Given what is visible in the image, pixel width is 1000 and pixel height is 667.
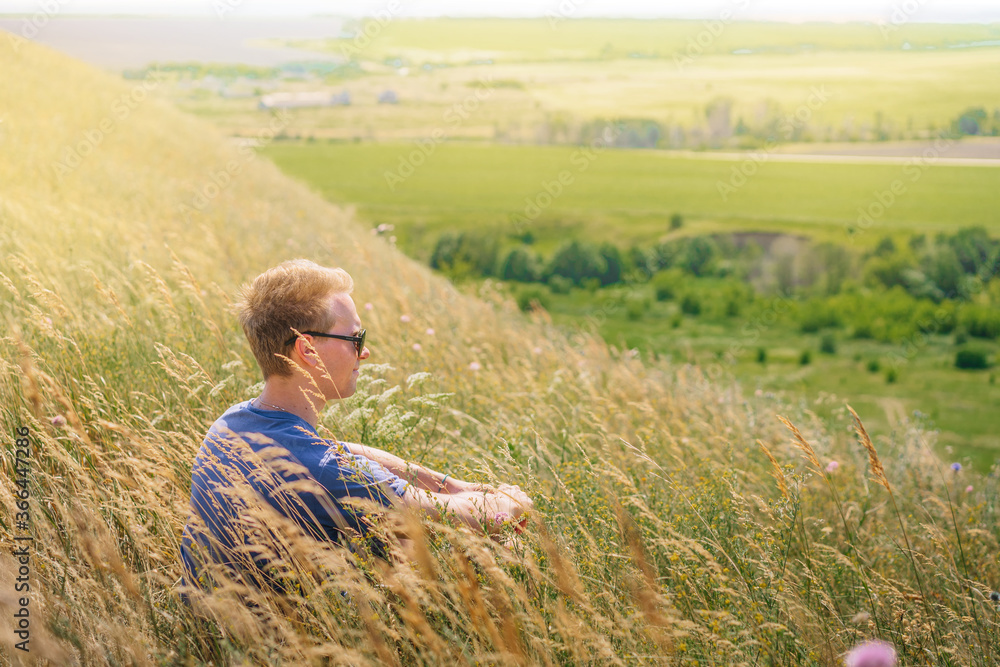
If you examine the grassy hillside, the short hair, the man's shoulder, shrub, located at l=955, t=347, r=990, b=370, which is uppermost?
the short hair

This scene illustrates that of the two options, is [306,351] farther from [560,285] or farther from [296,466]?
[560,285]

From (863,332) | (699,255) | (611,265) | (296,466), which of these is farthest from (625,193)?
(296,466)

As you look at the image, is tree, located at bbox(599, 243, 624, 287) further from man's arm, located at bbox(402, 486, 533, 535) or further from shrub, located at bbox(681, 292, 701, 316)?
man's arm, located at bbox(402, 486, 533, 535)

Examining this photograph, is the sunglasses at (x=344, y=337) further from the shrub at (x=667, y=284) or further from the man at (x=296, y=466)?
the shrub at (x=667, y=284)

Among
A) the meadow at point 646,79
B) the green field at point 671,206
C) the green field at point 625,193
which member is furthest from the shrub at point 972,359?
the meadow at point 646,79

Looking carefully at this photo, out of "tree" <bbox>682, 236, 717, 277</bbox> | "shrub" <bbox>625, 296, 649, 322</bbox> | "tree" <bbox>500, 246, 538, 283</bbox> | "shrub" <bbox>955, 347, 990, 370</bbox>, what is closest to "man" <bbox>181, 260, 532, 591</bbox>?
"shrub" <bbox>625, 296, 649, 322</bbox>

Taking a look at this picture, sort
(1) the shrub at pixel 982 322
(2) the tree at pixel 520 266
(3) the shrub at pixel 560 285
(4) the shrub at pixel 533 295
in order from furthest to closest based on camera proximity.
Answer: (2) the tree at pixel 520 266 → (3) the shrub at pixel 560 285 → (1) the shrub at pixel 982 322 → (4) the shrub at pixel 533 295

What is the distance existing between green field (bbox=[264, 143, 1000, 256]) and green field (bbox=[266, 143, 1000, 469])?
19 cm

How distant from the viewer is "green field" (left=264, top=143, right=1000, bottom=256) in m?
60.7

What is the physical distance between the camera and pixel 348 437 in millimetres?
3268

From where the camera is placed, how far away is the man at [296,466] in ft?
6.86

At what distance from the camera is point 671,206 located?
69000 millimetres

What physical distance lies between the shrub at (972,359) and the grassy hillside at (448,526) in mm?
27178

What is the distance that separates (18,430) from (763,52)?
4609 inches
